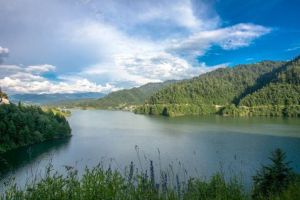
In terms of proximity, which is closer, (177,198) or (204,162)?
(177,198)

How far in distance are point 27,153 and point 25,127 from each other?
27784mm

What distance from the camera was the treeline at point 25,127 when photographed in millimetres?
75062

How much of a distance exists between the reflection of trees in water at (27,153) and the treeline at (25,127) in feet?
9.72

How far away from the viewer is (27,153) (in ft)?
181

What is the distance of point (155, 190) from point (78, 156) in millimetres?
53993

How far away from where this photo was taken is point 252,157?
2133 inches

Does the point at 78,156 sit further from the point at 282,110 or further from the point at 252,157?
the point at 282,110

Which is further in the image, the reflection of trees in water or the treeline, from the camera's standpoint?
the treeline

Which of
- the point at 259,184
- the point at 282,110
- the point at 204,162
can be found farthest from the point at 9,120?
the point at 282,110

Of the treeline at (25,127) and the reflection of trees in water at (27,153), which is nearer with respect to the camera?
the reflection of trees in water at (27,153)

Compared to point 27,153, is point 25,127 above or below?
above

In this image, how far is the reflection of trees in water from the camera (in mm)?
51787

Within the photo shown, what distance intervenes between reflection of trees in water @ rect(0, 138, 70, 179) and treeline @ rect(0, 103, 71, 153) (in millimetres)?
2963

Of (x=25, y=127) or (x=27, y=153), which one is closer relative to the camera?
(x=27, y=153)
